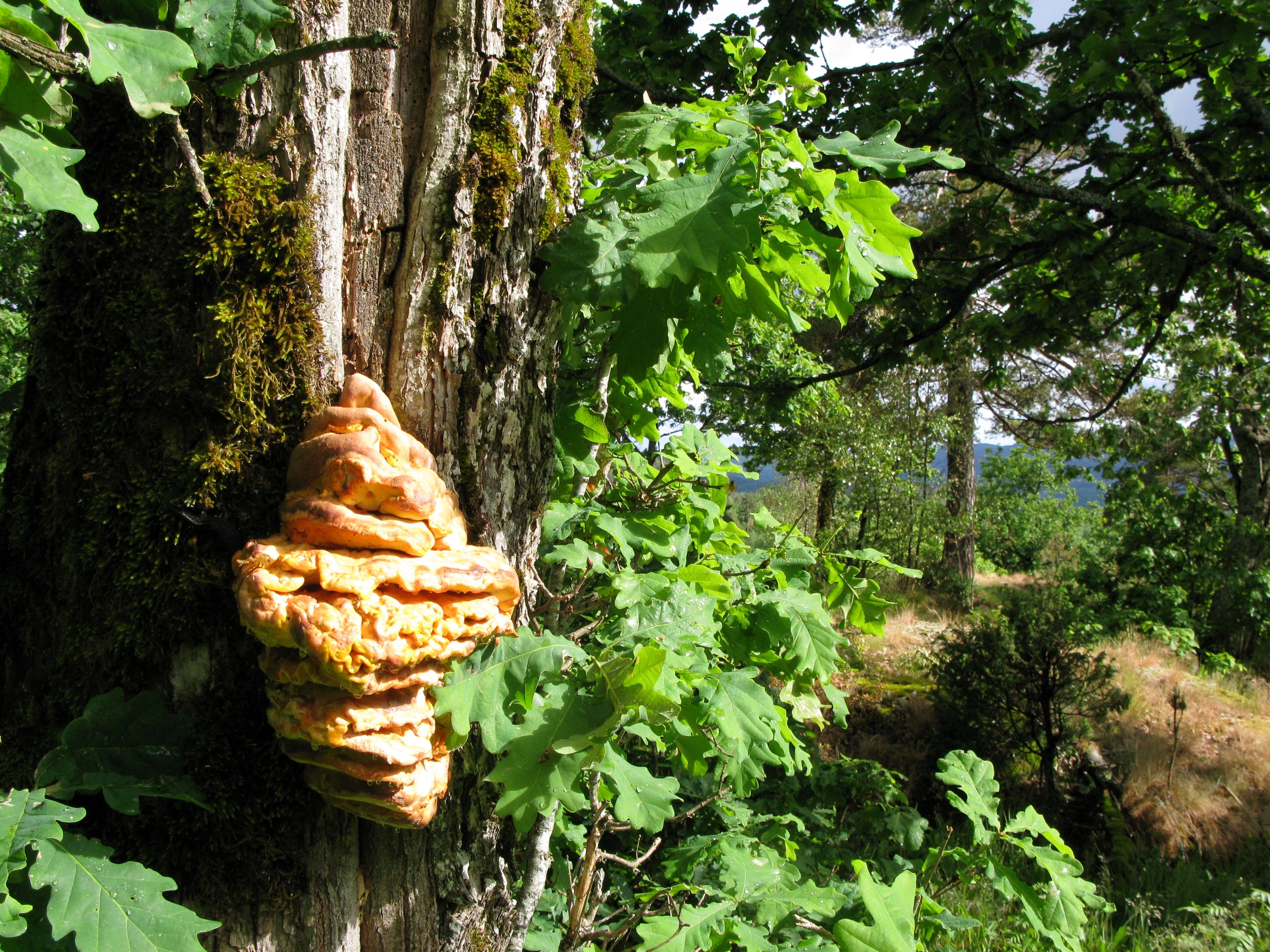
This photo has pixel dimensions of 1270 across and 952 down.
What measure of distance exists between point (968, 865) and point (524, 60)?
9.16 ft

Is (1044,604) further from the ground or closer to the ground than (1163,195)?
closer to the ground

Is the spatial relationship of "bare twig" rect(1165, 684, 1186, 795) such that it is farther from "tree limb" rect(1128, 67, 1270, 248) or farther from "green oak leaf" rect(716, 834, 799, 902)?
"green oak leaf" rect(716, 834, 799, 902)

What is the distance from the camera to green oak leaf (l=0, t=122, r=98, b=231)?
1.00 m

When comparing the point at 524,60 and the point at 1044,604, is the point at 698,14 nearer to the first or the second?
the point at 524,60

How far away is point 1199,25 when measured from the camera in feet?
12.4

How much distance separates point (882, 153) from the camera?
1571 millimetres

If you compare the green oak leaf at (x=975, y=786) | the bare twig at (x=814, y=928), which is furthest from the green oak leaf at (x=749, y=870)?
the green oak leaf at (x=975, y=786)

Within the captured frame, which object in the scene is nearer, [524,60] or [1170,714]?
[524,60]

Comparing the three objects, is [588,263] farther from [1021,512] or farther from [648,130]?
[1021,512]

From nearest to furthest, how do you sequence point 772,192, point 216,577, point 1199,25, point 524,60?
point 216,577 < point 772,192 < point 524,60 < point 1199,25

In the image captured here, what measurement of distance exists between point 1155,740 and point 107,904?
33.2 ft

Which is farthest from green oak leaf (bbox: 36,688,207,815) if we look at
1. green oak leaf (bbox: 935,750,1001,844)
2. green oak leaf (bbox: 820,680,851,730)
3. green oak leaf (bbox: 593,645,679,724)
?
green oak leaf (bbox: 935,750,1001,844)

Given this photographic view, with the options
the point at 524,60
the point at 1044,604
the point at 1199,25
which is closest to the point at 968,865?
the point at 524,60

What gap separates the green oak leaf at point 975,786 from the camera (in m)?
2.35
